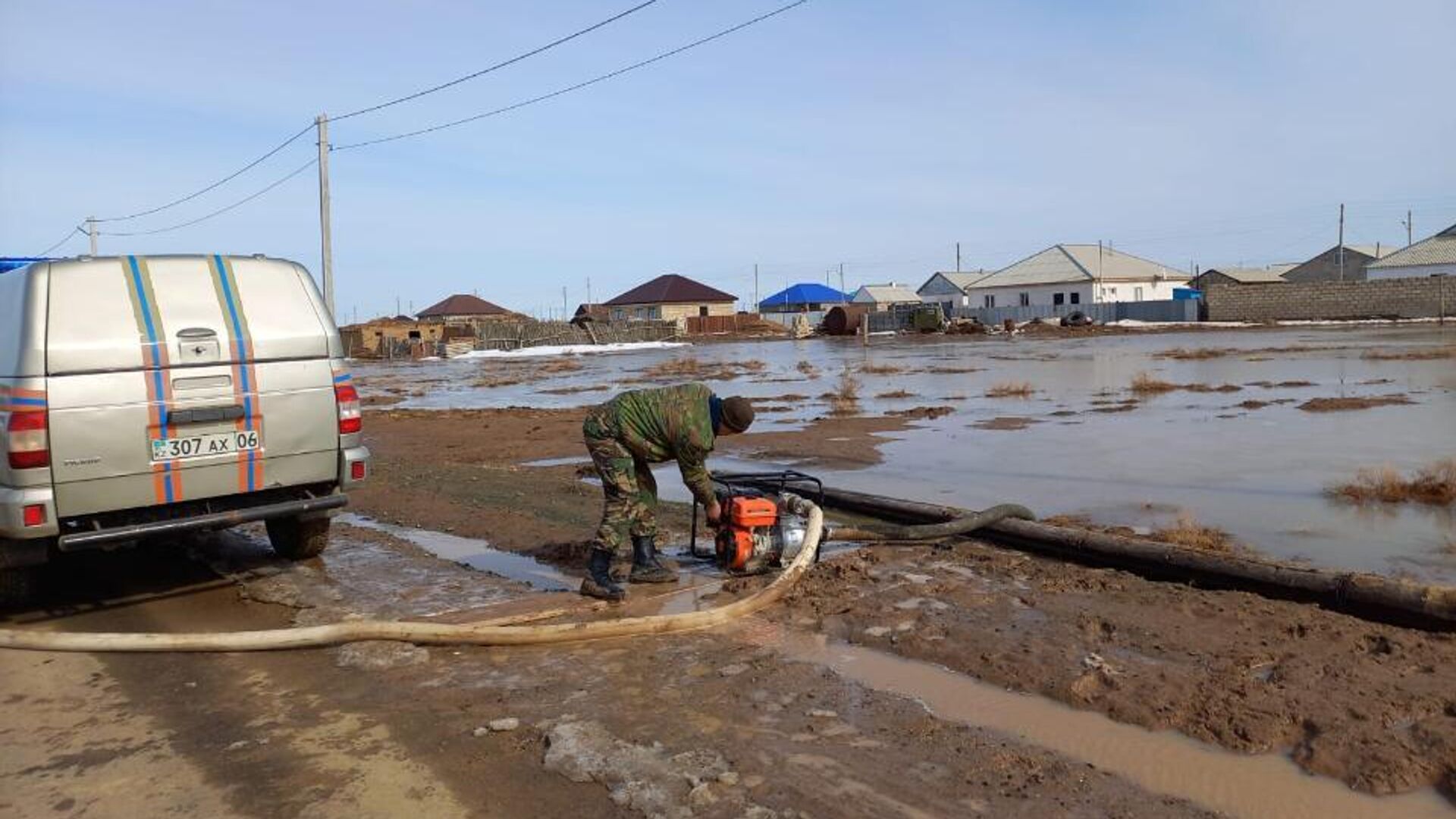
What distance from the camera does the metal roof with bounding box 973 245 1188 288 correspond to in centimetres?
8369

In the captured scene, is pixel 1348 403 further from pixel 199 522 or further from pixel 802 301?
pixel 802 301

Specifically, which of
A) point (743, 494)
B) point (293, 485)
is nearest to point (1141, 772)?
point (743, 494)

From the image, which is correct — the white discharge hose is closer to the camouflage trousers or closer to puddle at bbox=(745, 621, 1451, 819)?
the camouflage trousers

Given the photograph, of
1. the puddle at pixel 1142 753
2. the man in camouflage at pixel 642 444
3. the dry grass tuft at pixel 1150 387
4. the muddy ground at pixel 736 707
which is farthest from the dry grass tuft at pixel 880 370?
the puddle at pixel 1142 753

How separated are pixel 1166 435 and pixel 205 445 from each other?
498 inches

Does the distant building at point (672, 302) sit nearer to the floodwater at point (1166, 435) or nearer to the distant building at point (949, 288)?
the distant building at point (949, 288)

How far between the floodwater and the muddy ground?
2939 mm

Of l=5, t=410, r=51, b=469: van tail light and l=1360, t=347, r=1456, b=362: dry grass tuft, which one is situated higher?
l=5, t=410, r=51, b=469: van tail light

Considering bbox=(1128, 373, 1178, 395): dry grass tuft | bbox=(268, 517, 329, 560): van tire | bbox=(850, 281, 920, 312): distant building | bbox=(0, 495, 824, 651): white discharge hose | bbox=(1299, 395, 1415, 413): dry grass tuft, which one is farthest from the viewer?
bbox=(850, 281, 920, 312): distant building

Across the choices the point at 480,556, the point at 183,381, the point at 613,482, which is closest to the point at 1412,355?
the point at 480,556

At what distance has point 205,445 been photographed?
7.26m

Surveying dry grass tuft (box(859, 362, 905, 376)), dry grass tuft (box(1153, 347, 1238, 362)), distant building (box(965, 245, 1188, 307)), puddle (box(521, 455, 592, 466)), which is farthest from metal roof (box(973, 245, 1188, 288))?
puddle (box(521, 455, 592, 466))

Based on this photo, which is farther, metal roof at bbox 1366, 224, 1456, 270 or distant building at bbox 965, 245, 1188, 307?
distant building at bbox 965, 245, 1188, 307

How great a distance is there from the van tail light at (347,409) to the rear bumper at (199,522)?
492 millimetres
